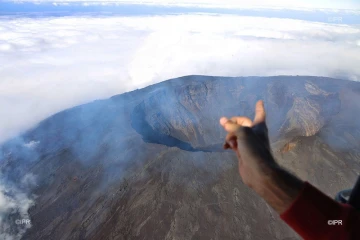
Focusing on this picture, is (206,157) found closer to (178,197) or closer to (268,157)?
(178,197)

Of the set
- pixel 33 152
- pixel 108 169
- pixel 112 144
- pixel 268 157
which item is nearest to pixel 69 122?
pixel 33 152

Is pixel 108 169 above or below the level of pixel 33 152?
above

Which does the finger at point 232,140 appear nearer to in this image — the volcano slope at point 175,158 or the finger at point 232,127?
the finger at point 232,127

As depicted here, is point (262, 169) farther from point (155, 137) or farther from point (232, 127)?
point (155, 137)

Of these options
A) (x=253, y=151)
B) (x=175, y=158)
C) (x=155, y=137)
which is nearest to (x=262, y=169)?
(x=253, y=151)

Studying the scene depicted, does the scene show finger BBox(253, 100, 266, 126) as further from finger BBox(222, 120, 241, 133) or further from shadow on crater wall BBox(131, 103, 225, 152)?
shadow on crater wall BBox(131, 103, 225, 152)

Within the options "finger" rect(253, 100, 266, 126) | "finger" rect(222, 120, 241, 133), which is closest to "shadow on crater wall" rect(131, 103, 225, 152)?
"finger" rect(253, 100, 266, 126)

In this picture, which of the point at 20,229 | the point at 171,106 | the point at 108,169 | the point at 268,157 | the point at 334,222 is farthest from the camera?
the point at 171,106
